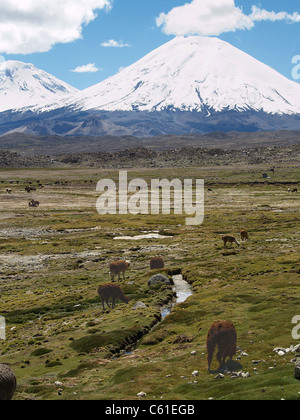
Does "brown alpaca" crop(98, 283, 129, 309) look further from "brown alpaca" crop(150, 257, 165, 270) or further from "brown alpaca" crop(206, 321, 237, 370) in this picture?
"brown alpaca" crop(206, 321, 237, 370)

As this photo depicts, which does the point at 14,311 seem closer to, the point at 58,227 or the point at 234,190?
the point at 58,227

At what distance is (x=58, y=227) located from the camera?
338 ft

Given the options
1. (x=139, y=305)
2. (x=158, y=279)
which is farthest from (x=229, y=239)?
(x=139, y=305)

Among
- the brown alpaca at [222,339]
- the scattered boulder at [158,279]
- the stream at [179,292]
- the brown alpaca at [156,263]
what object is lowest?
the stream at [179,292]

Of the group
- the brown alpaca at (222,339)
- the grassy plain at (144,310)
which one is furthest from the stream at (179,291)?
the brown alpaca at (222,339)

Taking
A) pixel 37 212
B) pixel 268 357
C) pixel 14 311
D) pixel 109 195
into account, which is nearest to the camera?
pixel 268 357

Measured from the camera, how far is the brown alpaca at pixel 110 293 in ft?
141

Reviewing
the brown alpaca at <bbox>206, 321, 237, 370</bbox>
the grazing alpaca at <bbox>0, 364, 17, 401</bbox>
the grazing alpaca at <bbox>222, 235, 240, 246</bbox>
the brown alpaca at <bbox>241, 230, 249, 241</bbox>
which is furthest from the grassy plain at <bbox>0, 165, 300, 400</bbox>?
the grazing alpaca at <bbox>0, 364, 17, 401</bbox>

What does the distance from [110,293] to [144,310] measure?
3.58m

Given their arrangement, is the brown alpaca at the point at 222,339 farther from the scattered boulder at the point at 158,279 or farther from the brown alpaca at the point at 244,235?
the brown alpaca at the point at 244,235

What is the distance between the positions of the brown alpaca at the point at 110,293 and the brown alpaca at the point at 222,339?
2021 centimetres

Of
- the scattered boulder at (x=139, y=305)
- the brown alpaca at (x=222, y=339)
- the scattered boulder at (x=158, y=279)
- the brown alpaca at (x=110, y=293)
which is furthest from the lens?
the scattered boulder at (x=158, y=279)

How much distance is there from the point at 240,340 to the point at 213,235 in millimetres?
62432

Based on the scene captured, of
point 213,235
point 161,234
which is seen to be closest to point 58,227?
point 161,234
